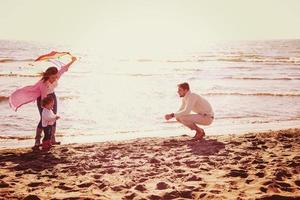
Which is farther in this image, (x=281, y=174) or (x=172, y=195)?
(x=281, y=174)

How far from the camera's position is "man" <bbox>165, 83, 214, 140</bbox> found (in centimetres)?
851

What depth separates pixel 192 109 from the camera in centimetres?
875

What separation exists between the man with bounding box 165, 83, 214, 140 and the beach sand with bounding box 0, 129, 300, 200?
463 millimetres

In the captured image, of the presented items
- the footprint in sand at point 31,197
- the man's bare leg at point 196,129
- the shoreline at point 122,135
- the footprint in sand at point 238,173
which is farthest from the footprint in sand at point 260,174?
the shoreline at point 122,135

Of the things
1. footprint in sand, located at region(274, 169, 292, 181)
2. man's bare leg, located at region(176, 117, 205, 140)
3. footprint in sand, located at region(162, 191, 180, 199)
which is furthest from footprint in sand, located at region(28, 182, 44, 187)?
man's bare leg, located at region(176, 117, 205, 140)

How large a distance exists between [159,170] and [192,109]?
110 inches

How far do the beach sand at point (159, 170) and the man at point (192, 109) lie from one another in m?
0.46

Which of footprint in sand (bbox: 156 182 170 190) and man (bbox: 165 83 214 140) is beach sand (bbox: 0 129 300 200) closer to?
footprint in sand (bbox: 156 182 170 190)

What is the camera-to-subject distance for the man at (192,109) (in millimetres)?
8508

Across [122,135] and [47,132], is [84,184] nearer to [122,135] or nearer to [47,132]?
A: [47,132]

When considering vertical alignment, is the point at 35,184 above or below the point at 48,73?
below

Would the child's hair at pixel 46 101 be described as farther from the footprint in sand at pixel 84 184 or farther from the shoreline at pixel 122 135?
the footprint in sand at pixel 84 184

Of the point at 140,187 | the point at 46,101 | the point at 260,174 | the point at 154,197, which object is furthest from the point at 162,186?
the point at 46,101

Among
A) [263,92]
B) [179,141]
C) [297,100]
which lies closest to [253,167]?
[179,141]
